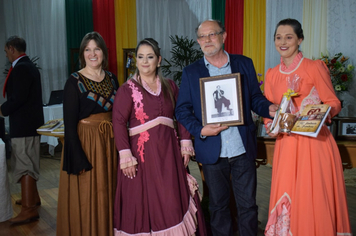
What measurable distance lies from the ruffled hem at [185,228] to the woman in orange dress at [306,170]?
0.55 metres

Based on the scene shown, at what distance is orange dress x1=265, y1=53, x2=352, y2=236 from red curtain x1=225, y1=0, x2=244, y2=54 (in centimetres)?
579

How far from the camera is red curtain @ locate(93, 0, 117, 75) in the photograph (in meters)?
8.47

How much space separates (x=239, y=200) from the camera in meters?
2.37

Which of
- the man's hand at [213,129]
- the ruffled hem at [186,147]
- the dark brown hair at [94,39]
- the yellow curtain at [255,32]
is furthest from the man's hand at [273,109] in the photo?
the yellow curtain at [255,32]

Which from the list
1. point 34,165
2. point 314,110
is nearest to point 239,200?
point 314,110

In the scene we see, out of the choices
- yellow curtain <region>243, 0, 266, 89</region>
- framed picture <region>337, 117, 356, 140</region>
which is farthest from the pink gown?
yellow curtain <region>243, 0, 266, 89</region>

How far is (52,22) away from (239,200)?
697 cm

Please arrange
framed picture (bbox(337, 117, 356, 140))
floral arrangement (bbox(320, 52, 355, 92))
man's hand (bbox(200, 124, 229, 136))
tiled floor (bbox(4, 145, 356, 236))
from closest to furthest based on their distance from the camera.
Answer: man's hand (bbox(200, 124, 229, 136)) < framed picture (bbox(337, 117, 356, 140)) < tiled floor (bbox(4, 145, 356, 236)) < floral arrangement (bbox(320, 52, 355, 92))

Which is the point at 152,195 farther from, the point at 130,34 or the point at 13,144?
the point at 130,34

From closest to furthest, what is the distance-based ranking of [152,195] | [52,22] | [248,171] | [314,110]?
[314,110] → [248,171] → [152,195] → [52,22]

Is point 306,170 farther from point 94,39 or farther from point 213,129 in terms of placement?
point 94,39

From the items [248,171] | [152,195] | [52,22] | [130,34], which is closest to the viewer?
[248,171]

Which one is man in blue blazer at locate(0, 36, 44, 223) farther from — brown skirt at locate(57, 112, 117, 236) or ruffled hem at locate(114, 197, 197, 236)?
ruffled hem at locate(114, 197, 197, 236)

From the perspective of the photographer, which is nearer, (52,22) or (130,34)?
(52,22)
